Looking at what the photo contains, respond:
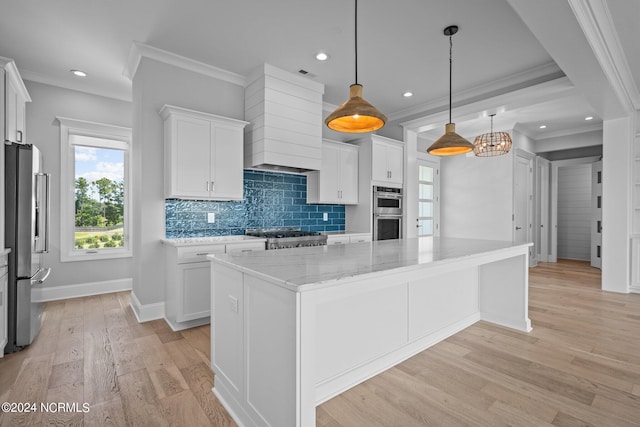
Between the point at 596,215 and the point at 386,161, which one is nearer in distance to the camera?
the point at 386,161

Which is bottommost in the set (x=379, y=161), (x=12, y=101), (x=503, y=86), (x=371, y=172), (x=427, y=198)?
(x=427, y=198)

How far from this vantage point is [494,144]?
5410 mm

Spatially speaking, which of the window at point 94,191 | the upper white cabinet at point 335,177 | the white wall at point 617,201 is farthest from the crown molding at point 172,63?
the white wall at point 617,201

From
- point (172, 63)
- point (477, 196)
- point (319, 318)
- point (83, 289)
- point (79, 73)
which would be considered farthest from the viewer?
point (477, 196)

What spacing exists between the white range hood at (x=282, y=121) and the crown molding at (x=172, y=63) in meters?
0.23

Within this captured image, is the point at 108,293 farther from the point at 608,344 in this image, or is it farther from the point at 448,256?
the point at 608,344

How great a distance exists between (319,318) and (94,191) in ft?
13.7

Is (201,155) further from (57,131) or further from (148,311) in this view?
(57,131)

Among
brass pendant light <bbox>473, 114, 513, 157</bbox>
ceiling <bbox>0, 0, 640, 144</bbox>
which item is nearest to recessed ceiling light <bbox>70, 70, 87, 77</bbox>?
ceiling <bbox>0, 0, 640, 144</bbox>

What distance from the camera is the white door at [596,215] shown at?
6637mm

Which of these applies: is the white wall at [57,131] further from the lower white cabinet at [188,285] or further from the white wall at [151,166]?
the lower white cabinet at [188,285]

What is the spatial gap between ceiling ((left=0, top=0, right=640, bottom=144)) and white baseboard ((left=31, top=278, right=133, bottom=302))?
2.64 meters

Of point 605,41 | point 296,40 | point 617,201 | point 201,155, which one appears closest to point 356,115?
point 296,40

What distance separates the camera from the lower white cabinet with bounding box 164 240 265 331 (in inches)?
121
